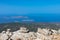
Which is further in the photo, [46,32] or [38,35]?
[46,32]

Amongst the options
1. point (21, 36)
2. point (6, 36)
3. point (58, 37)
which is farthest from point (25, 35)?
point (58, 37)

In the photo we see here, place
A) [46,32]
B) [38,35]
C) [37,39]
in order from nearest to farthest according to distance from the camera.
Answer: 1. [37,39]
2. [38,35]
3. [46,32]

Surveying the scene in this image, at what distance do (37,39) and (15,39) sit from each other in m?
5.69

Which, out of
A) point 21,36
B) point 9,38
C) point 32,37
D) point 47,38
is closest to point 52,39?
point 47,38

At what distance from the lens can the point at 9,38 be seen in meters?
49.6

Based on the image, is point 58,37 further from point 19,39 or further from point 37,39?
point 19,39

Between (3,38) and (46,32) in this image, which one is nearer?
(3,38)

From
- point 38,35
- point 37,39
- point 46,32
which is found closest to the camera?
point 37,39

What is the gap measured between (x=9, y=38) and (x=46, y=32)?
1215cm

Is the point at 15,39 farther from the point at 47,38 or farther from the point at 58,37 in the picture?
the point at 58,37

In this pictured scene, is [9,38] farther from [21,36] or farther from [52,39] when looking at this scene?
[52,39]

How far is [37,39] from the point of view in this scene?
47.9 metres

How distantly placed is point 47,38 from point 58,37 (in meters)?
4.70

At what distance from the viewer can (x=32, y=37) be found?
49469 millimetres
